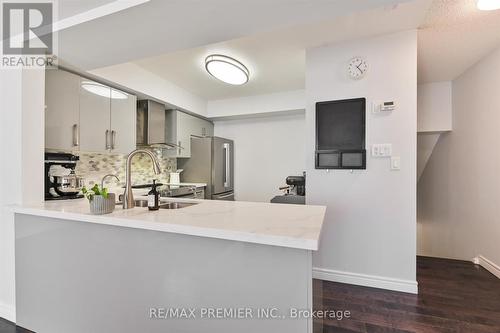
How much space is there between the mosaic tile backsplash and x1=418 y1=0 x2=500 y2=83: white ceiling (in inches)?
129

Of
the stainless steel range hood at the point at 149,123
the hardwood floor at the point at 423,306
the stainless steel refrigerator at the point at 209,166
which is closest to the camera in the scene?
the hardwood floor at the point at 423,306

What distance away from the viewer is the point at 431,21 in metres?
1.99

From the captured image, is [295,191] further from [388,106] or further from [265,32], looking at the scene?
[265,32]

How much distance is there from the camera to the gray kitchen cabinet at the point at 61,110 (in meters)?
2.07

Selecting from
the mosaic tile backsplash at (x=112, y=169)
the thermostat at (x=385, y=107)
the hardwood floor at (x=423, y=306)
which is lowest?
the hardwood floor at (x=423, y=306)

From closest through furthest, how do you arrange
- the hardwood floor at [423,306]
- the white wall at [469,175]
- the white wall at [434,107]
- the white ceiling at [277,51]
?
the hardwood floor at [423,306] → the white ceiling at [277,51] → the white wall at [469,175] → the white wall at [434,107]

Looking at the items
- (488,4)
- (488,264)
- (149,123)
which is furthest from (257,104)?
(488,264)

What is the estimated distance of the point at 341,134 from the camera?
7.72 ft

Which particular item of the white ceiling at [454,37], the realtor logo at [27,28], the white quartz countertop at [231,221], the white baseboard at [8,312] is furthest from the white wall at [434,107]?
the white baseboard at [8,312]

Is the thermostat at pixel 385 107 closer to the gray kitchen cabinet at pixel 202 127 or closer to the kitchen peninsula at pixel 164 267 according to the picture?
the kitchen peninsula at pixel 164 267

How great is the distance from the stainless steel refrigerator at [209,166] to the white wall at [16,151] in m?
2.30

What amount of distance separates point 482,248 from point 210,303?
3.22 metres

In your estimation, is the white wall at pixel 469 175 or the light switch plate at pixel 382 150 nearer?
→ the light switch plate at pixel 382 150

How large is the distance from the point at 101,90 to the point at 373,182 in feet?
9.46
